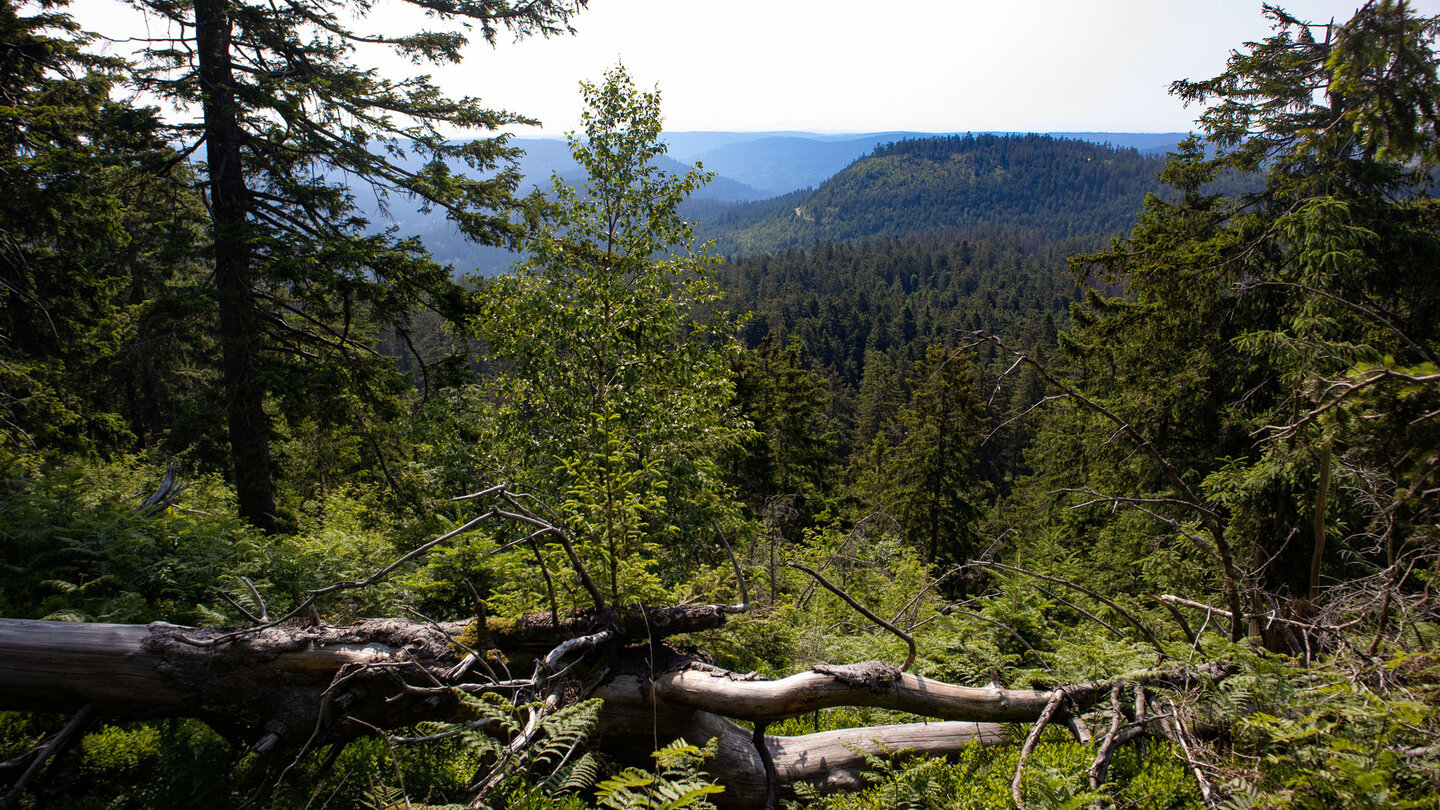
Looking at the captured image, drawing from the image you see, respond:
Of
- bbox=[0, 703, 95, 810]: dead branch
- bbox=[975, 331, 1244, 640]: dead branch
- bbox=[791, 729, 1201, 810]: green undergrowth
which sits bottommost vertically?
bbox=[791, 729, 1201, 810]: green undergrowth

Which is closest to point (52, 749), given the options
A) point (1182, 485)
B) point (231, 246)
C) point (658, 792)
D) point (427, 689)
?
point (427, 689)

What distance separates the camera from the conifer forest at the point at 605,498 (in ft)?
9.21

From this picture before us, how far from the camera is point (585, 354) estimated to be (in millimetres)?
7582

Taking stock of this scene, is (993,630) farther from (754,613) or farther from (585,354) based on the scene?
(585,354)

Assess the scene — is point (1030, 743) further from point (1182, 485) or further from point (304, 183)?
point (304, 183)

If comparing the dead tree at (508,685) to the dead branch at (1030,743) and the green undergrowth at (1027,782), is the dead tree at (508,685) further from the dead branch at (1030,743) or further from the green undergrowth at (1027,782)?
the green undergrowth at (1027,782)

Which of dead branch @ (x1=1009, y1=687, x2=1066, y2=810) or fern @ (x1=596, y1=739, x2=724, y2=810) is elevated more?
fern @ (x1=596, y1=739, x2=724, y2=810)

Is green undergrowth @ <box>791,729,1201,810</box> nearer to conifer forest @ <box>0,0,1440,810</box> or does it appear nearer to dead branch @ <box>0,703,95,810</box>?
conifer forest @ <box>0,0,1440,810</box>

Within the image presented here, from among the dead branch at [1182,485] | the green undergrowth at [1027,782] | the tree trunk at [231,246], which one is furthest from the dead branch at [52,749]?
the tree trunk at [231,246]

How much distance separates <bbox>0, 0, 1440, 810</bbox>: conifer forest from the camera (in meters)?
2.81

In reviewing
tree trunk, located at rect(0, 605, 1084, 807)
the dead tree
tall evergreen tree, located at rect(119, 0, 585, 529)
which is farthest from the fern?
tall evergreen tree, located at rect(119, 0, 585, 529)

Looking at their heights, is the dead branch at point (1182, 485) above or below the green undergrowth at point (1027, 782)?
above

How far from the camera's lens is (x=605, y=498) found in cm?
391

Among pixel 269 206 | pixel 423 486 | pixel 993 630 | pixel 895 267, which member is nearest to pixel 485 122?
pixel 269 206
